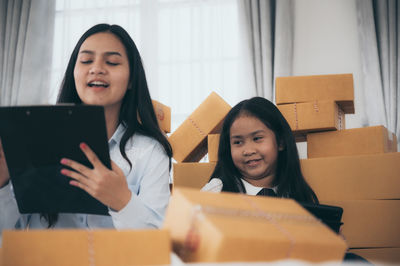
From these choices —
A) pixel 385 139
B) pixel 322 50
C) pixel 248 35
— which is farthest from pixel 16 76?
pixel 385 139

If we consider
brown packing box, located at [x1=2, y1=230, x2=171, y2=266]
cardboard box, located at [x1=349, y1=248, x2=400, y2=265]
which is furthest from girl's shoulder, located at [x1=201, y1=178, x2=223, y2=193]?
brown packing box, located at [x1=2, y1=230, x2=171, y2=266]

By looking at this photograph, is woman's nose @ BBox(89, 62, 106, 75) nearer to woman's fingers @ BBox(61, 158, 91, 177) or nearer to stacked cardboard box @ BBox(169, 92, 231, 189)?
woman's fingers @ BBox(61, 158, 91, 177)

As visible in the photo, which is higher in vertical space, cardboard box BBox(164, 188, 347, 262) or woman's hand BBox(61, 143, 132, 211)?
woman's hand BBox(61, 143, 132, 211)

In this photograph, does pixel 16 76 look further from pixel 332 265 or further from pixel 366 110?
pixel 332 265

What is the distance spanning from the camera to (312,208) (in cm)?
117

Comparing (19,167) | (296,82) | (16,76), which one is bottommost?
(19,167)

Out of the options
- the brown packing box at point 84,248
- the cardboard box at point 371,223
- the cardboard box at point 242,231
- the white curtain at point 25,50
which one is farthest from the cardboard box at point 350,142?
the white curtain at point 25,50

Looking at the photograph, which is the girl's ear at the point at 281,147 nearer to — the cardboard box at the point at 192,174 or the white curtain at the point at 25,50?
the cardboard box at the point at 192,174

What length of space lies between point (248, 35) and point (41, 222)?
214 cm

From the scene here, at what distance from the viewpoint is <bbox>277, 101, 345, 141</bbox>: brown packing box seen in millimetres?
1568

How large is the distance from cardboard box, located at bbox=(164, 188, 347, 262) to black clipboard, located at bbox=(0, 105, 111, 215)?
0.75ft

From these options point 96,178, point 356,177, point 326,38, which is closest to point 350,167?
point 356,177

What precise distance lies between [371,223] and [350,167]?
0.65 feet

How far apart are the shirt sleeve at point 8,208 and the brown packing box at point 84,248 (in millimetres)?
404
